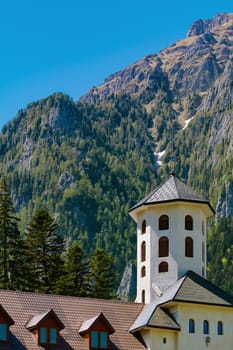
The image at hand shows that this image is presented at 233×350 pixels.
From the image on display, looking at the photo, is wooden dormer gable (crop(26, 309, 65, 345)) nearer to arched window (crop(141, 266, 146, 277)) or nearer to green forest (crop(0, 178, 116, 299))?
arched window (crop(141, 266, 146, 277))

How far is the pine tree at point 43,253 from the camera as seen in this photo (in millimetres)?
98438

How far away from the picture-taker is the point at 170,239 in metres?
79.6

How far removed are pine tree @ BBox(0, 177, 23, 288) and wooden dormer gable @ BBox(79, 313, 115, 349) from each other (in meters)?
27.3

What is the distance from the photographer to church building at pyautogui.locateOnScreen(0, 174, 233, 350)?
70062 millimetres

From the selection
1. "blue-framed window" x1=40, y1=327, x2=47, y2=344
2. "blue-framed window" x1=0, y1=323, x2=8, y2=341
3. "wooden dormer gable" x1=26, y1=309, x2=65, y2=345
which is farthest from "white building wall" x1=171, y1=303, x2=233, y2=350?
"blue-framed window" x1=0, y1=323, x2=8, y2=341

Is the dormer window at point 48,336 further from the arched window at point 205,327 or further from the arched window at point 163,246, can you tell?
the arched window at point 163,246

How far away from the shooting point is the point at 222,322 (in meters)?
74.7

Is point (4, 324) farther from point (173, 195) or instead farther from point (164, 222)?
point (173, 195)

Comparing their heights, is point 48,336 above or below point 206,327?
below

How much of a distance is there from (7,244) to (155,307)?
97.3ft

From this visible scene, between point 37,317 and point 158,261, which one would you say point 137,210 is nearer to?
point 158,261

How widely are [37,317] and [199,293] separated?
1302 centimetres

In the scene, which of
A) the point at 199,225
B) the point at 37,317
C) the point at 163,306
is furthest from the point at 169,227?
the point at 37,317

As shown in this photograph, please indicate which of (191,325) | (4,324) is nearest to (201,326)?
(191,325)
